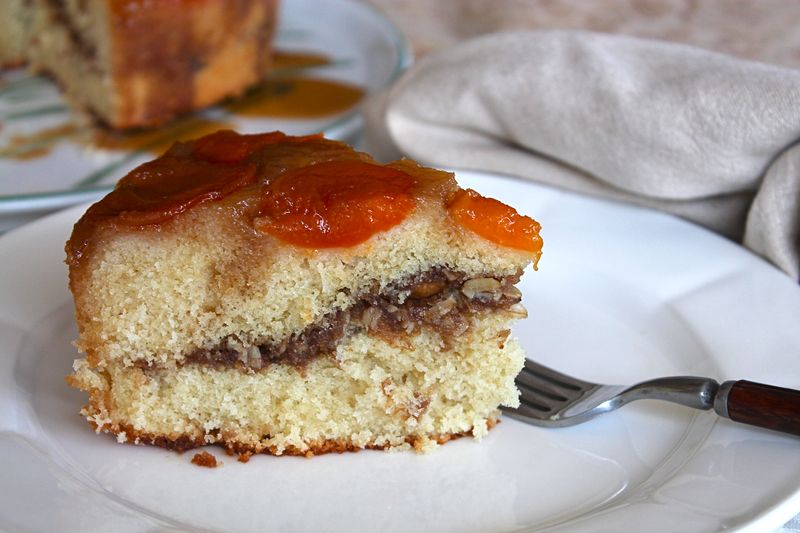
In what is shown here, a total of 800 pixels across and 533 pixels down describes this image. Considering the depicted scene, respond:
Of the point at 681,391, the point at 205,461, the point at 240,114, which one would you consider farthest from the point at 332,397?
the point at 240,114

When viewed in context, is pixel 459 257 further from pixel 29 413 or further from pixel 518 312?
pixel 29 413

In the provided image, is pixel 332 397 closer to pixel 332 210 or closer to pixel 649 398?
pixel 332 210

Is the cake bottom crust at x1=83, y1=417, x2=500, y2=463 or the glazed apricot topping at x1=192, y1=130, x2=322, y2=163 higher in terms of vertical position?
Result: the glazed apricot topping at x1=192, y1=130, x2=322, y2=163

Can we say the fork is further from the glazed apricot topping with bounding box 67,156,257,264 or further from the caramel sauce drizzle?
the caramel sauce drizzle

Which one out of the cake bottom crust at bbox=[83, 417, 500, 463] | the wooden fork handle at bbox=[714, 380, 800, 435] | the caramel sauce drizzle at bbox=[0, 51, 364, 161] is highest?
the wooden fork handle at bbox=[714, 380, 800, 435]

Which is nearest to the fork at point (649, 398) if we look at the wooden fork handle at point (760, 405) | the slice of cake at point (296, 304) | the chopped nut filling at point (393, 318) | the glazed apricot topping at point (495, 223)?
the wooden fork handle at point (760, 405)

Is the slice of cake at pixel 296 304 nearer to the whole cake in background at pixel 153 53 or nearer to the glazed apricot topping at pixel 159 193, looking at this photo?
the glazed apricot topping at pixel 159 193

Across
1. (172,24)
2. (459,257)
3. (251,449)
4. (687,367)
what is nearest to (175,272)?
(251,449)

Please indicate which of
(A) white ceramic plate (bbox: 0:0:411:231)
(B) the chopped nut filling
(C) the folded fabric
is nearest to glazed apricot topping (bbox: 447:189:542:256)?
(B) the chopped nut filling
